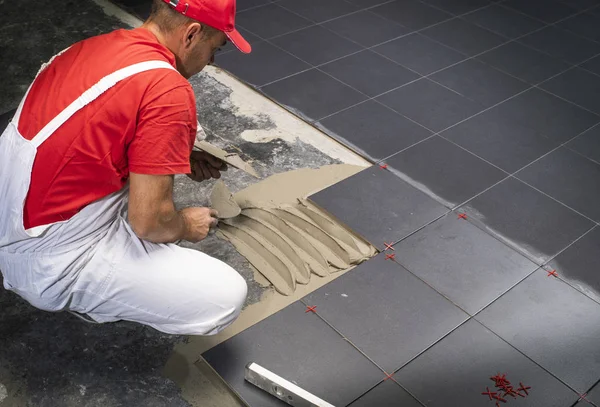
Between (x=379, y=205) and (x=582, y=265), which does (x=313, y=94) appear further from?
(x=582, y=265)

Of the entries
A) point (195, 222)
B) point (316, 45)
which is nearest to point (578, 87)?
point (316, 45)

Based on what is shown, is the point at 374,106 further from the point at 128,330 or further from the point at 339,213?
the point at 128,330

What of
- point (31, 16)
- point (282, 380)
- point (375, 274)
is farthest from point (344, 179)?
point (31, 16)

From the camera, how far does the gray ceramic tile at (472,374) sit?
Answer: 215 centimetres

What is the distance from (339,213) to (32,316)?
1.33m

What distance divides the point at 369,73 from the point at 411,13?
1.08 m

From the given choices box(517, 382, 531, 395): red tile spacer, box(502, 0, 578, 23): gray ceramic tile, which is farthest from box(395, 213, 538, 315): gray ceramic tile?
box(502, 0, 578, 23): gray ceramic tile

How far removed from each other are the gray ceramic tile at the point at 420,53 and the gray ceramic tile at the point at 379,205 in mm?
Result: 1278

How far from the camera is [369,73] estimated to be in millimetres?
3982

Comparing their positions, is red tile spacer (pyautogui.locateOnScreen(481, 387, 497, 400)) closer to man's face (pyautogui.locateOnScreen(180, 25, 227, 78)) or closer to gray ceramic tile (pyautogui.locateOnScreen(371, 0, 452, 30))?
man's face (pyautogui.locateOnScreen(180, 25, 227, 78))

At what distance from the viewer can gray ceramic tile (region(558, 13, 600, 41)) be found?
4.66 meters

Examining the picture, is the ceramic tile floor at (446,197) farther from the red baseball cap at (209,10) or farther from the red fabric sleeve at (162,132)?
the red baseball cap at (209,10)

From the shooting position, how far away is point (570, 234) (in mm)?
2863

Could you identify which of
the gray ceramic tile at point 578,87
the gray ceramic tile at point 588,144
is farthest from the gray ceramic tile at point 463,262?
the gray ceramic tile at point 578,87
